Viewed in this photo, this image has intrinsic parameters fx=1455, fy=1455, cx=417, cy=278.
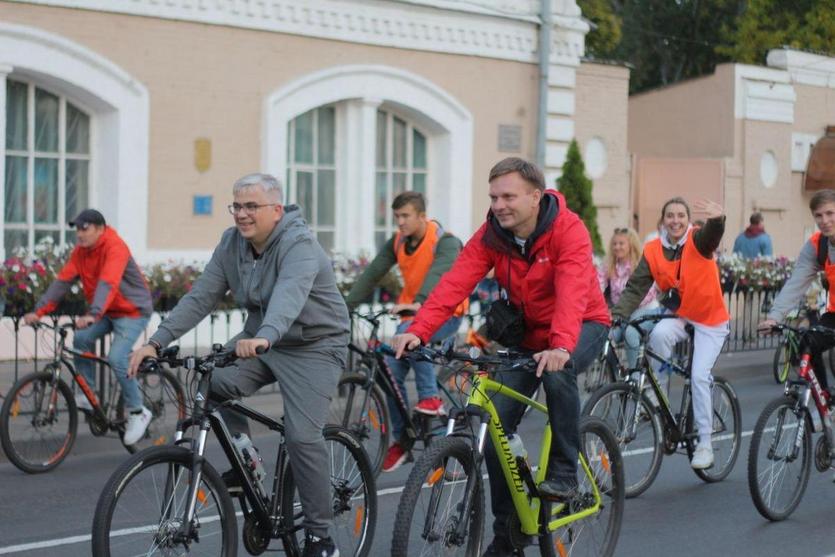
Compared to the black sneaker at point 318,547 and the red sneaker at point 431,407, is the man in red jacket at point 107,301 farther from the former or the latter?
the black sneaker at point 318,547

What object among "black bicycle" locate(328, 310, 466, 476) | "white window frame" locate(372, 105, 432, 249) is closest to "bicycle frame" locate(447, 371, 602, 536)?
"black bicycle" locate(328, 310, 466, 476)

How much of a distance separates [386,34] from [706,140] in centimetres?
980

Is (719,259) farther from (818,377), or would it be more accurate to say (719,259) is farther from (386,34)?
(818,377)

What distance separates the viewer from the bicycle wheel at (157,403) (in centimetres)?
1007

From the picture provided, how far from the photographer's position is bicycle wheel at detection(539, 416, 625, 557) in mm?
6602

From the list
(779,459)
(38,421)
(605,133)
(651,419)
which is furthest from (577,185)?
(779,459)

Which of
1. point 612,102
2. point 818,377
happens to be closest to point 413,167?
point 612,102

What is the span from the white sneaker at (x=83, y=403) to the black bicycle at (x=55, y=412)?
27 mm

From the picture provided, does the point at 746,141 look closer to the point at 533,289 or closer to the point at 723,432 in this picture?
the point at 723,432

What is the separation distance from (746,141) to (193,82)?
12.7 m

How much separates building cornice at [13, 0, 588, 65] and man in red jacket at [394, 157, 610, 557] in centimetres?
981

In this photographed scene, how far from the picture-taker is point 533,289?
6.36m

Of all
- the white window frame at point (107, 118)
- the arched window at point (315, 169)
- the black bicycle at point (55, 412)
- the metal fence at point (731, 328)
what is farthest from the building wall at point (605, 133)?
the black bicycle at point (55, 412)

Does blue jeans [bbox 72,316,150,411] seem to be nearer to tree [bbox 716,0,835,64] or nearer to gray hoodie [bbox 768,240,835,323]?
gray hoodie [bbox 768,240,835,323]
